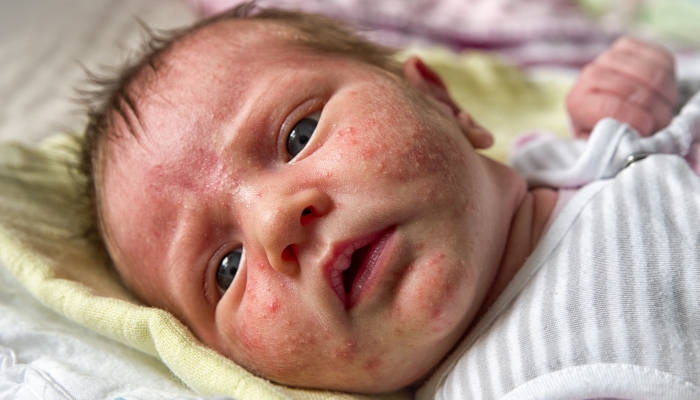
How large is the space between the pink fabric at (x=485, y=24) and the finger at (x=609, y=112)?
0.57 metres

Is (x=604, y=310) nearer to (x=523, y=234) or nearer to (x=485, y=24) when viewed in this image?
(x=523, y=234)

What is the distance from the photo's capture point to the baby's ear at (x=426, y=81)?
3.48 ft

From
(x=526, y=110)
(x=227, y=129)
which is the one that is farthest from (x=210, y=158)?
(x=526, y=110)

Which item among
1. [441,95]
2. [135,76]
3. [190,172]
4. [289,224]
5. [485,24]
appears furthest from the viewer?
[485,24]

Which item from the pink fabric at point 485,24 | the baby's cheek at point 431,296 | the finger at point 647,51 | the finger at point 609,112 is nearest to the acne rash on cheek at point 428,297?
the baby's cheek at point 431,296

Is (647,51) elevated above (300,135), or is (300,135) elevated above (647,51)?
(300,135)

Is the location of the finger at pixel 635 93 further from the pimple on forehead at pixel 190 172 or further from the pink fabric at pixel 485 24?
the pimple on forehead at pixel 190 172

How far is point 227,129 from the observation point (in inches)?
32.5

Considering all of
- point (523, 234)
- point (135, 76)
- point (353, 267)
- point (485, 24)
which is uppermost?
point (135, 76)

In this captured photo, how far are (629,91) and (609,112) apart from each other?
58mm

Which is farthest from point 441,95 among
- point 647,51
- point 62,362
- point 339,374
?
point 62,362

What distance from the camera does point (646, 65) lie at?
1.15 metres

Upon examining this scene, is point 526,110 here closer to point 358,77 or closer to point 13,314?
point 358,77

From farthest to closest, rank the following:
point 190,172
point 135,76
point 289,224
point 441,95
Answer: point 441,95, point 135,76, point 190,172, point 289,224
